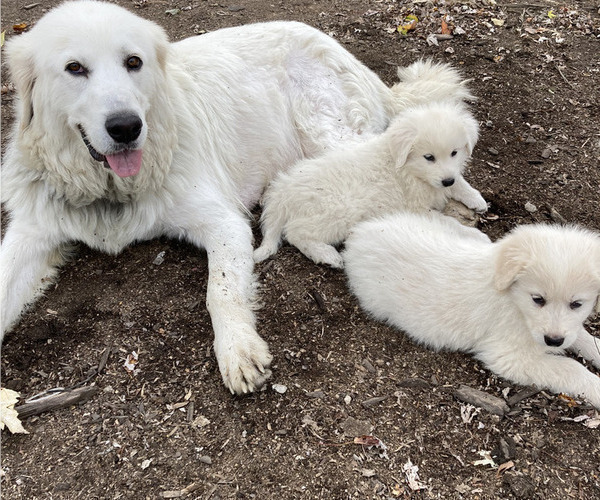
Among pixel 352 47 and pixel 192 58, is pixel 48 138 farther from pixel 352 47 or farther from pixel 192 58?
pixel 352 47

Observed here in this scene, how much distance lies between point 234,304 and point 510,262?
155 centimetres

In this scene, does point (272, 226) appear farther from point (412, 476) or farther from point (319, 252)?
point (412, 476)

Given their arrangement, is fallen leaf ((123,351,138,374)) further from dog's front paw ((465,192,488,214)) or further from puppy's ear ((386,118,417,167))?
dog's front paw ((465,192,488,214))

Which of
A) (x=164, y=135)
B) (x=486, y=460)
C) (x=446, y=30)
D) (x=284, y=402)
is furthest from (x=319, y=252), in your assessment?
(x=446, y=30)

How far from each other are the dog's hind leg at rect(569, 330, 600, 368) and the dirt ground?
0.28m

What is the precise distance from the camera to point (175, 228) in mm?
3805

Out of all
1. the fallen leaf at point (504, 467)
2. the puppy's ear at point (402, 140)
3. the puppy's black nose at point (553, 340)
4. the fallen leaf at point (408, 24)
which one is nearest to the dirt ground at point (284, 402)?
the fallen leaf at point (504, 467)

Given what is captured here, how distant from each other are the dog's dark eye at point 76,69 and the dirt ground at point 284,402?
1.25m

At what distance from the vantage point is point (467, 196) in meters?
3.93

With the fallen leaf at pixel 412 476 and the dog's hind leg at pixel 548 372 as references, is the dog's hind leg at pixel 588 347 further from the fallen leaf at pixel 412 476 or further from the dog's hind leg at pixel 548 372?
the fallen leaf at pixel 412 476

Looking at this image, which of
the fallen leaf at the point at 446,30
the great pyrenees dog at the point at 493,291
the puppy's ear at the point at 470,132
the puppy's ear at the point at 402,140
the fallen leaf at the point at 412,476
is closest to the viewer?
the fallen leaf at the point at 412,476

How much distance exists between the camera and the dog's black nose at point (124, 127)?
2.98 meters

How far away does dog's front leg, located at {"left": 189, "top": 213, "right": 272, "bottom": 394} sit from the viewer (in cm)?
296

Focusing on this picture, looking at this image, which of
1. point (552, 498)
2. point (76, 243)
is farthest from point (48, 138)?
point (552, 498)
